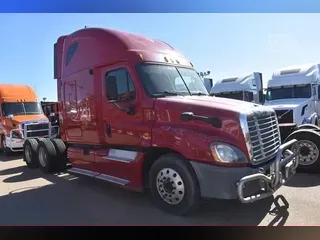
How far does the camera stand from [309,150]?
21.9 feet

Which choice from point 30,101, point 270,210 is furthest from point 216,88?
point 270,210

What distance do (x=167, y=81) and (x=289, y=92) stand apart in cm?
820

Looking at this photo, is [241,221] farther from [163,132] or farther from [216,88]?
[216,88]

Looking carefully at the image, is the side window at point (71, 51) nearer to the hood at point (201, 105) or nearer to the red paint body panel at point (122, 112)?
the red paint body panel at point (122, 112)

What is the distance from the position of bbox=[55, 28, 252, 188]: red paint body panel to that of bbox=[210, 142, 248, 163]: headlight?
8 centimetres

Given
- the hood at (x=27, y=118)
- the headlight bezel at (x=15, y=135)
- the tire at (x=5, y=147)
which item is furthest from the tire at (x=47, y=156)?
the tire at (x=5, y=147)

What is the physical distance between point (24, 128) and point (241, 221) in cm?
920

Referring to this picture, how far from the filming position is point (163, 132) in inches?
182

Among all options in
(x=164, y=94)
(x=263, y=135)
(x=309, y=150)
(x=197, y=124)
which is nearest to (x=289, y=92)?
(x=309, y=150)

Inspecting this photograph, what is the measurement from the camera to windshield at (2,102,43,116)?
40.3 ft

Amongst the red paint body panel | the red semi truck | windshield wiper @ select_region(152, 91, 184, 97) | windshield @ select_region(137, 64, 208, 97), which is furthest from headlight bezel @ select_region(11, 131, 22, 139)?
windshield wiper @ select_region(152, 91, 184, 97)

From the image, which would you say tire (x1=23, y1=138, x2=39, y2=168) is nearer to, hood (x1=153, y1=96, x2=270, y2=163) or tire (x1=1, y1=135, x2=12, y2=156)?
tire (x1=1, y1=135, x2=12, y2=156)

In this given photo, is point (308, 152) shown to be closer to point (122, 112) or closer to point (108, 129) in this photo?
point (122, 112)

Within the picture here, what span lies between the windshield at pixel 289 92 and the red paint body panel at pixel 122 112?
7.11m
